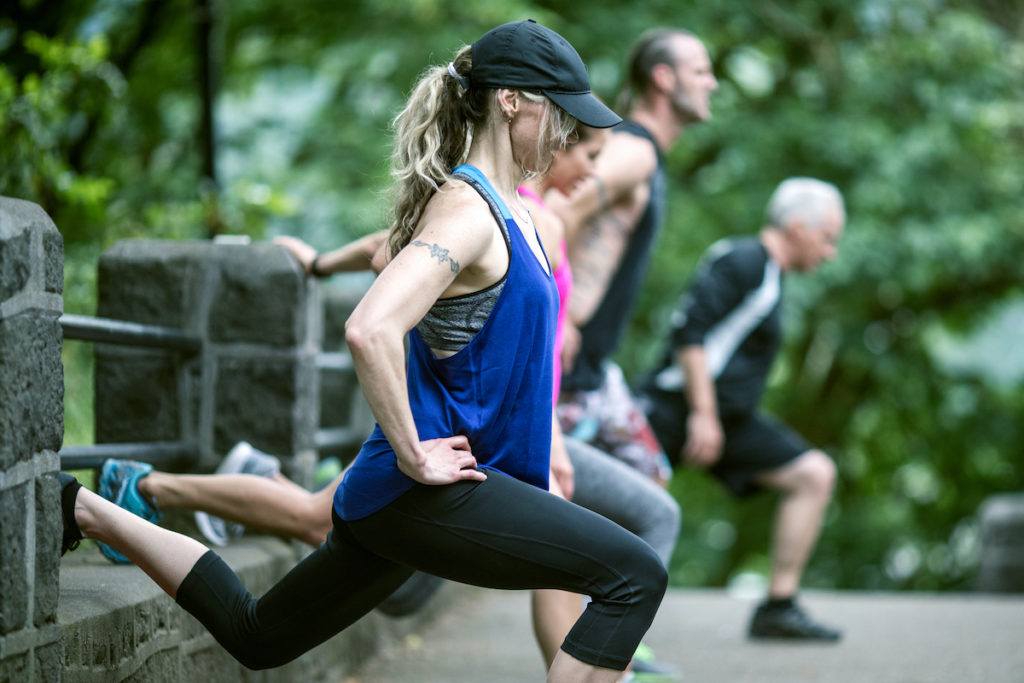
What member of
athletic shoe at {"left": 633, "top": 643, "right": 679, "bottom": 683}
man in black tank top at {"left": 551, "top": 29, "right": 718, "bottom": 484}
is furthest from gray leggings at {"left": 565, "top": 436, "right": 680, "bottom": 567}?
athletic shoe at {"left": 633, "top": 643, "right": 679, "bottom": 683}

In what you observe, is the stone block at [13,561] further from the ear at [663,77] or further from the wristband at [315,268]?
the ear at [663,77]

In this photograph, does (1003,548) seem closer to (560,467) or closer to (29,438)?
(560,467)

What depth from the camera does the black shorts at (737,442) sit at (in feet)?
18.7

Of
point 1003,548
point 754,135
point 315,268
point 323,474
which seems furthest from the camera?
point 754,135

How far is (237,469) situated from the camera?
13.1 feet

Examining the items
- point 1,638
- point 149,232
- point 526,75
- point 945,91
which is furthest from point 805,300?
point 1,638

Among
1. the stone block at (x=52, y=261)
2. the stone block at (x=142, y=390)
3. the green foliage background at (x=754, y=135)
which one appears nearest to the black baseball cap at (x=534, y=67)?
the stone block at (x=52, y=261)

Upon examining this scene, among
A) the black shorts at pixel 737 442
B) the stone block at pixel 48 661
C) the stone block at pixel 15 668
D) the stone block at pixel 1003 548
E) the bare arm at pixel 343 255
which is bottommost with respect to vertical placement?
the stone block at pixel 1003 548

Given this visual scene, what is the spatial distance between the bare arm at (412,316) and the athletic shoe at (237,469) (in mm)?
1560

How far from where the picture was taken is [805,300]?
958 cm

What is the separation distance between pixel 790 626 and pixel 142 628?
3541 mm

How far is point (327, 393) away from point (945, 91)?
6254mm

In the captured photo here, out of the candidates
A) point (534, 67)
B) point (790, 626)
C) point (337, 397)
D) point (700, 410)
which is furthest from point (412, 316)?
point (790, 626)

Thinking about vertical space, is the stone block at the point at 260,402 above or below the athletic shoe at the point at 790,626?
above
